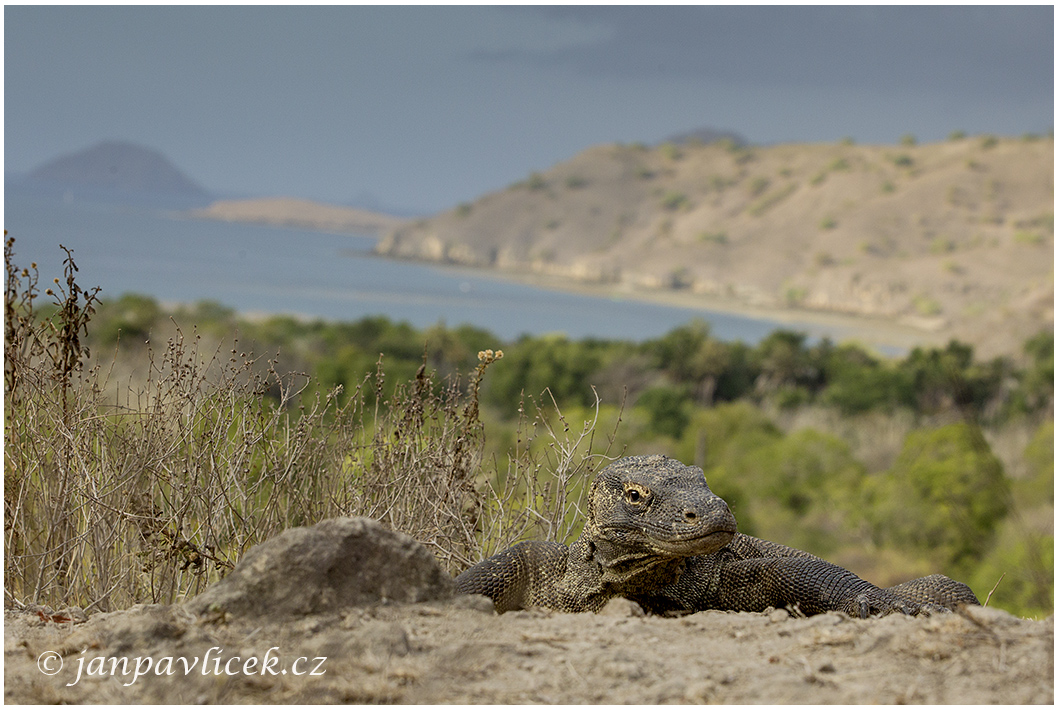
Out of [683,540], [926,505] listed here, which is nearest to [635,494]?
[683,540]

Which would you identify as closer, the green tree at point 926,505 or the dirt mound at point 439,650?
the dirt mound at point 439,650

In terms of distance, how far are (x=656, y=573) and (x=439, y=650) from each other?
4.03 feet

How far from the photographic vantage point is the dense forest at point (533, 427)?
588 cm

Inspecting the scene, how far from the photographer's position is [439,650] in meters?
3.79

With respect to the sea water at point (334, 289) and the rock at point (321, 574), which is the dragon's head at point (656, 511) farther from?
the sea water at point (334, 289)

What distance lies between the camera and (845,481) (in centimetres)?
4656

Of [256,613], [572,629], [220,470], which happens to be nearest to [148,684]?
[256,613]

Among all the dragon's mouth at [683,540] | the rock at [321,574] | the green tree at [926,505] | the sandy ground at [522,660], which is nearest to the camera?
the sandy ground at [522,660]

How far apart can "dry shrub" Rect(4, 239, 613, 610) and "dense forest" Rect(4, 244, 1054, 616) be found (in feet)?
0.07

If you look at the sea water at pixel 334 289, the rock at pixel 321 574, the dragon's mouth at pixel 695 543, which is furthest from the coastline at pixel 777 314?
the rock at pixel 321 574

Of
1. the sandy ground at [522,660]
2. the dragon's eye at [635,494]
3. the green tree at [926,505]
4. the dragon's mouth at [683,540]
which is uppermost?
the dragon's eye at [635,494]

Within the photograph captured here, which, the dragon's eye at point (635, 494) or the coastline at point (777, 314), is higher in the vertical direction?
the dragon's eye at point (635, 494)

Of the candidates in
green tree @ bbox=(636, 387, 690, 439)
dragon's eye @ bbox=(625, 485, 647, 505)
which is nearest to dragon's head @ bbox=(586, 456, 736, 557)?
dragon's eye @ bbox=(625, 485, 647, 505)

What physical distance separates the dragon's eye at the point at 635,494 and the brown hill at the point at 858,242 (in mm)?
114032
